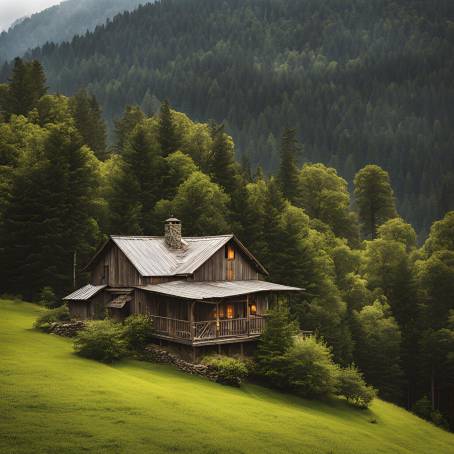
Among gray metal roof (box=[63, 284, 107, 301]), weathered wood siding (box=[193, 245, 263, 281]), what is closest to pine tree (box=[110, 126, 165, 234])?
gray metal roof (box=[63, 284, 107, 301])

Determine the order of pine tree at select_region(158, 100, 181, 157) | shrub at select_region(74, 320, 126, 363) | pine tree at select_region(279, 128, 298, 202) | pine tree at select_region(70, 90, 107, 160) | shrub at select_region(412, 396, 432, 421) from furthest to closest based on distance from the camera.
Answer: pine tree at select_region(70, 90, 107, 160), pine tree at select_region(279, 128, 298, 202), pine tree at select_region(158, 100, 181, 157), shrub at select_region(412, 396, 432, 421), shrub at select_region(74, 320, 126, 363)

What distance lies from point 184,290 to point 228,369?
717 centimetres

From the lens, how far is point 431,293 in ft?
273

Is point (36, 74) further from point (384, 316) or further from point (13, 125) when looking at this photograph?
point (384, 316)

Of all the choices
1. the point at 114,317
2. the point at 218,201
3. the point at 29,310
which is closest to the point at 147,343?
the point at 114,317

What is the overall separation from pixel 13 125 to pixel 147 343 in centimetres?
4759

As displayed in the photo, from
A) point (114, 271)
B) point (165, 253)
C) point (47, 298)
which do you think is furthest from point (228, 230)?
point (114, 271)

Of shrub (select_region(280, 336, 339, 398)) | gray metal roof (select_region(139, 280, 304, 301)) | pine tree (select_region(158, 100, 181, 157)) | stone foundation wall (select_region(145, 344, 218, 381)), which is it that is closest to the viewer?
stone foundation wall (select_region(145, 344, 218, 381))

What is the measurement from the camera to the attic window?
49.8 m

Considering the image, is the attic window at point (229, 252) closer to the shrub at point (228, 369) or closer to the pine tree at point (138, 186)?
the shrub at point (228, 369)

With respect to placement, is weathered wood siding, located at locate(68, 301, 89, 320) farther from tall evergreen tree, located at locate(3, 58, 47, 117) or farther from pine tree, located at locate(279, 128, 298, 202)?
tall evergreen tree, located at locate(3, 58, 47, 117)

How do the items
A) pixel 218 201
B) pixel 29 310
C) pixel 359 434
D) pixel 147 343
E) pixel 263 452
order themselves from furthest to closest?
pixel 218 201 < pixel 29 310 < pixel 147 343 < pixel 359 434 < pixel 263 452

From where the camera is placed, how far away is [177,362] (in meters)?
41.9

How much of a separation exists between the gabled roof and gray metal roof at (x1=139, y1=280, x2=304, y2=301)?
123 centimetres
